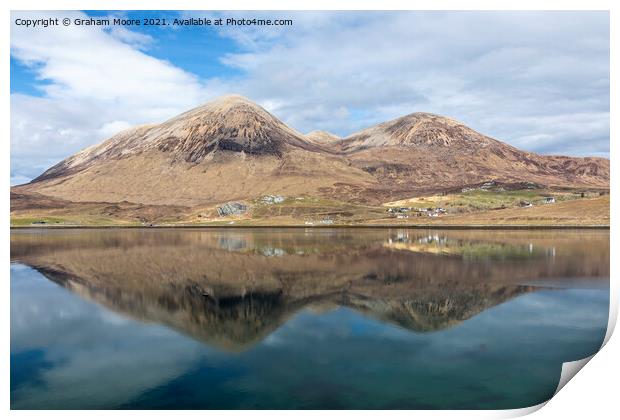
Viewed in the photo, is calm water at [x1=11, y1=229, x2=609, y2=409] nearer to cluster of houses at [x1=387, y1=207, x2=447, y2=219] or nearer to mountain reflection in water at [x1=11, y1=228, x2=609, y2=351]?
mountain reflection in water at [x1=11, y1=228, x2=609, y2=351]

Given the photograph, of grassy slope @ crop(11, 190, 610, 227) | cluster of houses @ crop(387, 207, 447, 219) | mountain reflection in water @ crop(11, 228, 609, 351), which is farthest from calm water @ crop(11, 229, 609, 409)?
cluster of houses @ crop(387, 207, 447, 219)

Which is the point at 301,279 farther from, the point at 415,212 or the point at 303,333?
the point at 415,212

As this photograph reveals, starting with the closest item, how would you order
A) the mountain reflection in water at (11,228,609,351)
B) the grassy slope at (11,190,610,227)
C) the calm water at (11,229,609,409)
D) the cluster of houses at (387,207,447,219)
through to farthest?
1. the calm water at (11,229,609,409)
2. the mountain reflection in water at (11,228,609,351)
3. the grassy slope at (11,190,610,227)
4. the cluster of houses at (387,207,447,219)

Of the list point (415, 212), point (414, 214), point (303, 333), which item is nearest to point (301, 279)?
point (303, 333)

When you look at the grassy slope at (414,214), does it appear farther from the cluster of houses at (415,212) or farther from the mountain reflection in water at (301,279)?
the mountain reflection in water at (301,279)

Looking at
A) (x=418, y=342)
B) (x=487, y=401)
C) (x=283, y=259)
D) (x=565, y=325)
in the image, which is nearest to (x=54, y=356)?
(x=418, y=342)
